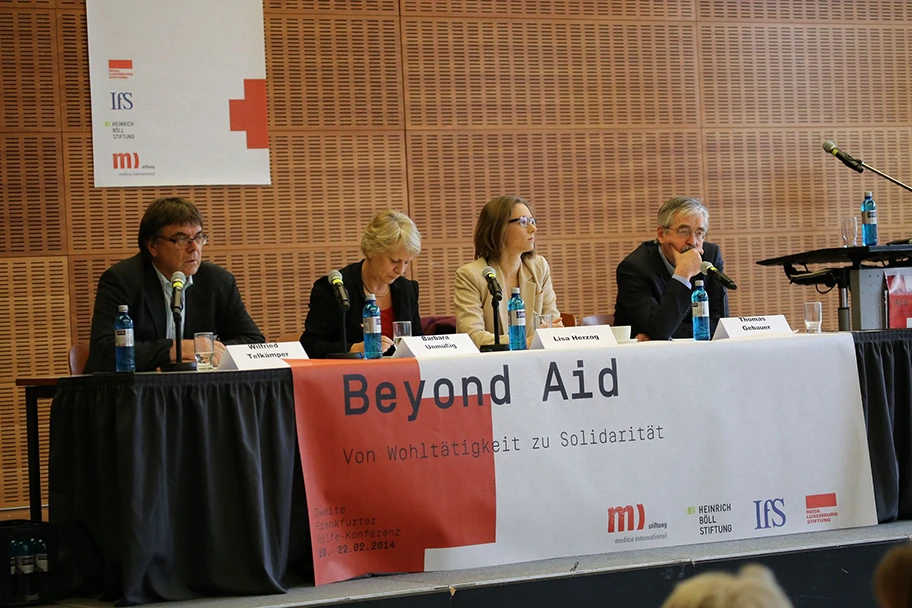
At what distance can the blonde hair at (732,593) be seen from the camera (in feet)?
3.11

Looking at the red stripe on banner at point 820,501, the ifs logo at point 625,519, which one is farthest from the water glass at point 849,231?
the ifs logo at point 625,519

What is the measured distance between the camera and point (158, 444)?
2.71m

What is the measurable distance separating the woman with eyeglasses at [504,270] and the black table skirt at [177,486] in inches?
52.7

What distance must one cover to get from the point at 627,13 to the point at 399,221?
2785mm

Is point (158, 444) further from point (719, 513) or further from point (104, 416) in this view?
point (719, 513)

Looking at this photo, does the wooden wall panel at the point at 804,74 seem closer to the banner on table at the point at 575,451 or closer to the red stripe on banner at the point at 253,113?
the red stripe on banner at the point at 253,113

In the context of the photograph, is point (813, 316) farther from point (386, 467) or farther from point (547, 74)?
point (547, 74)

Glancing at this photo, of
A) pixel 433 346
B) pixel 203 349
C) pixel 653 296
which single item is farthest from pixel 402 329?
pixel 653 296

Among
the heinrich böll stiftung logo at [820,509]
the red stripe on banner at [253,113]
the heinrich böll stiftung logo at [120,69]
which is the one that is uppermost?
the heinrich böll stiftung logo at [120,69]

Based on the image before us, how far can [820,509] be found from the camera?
3225 millimetres

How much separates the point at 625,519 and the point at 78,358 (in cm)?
218

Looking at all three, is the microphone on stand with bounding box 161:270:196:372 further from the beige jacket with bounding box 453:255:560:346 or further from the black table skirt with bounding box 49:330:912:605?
the beige jacket with bounding box 453:255:560:346

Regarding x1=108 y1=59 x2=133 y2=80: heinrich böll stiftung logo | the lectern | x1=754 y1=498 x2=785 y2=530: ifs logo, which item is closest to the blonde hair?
x1=754 y1=498 x2=785 y2=530: ifs logo

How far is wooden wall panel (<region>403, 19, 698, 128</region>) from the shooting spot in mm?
5762
